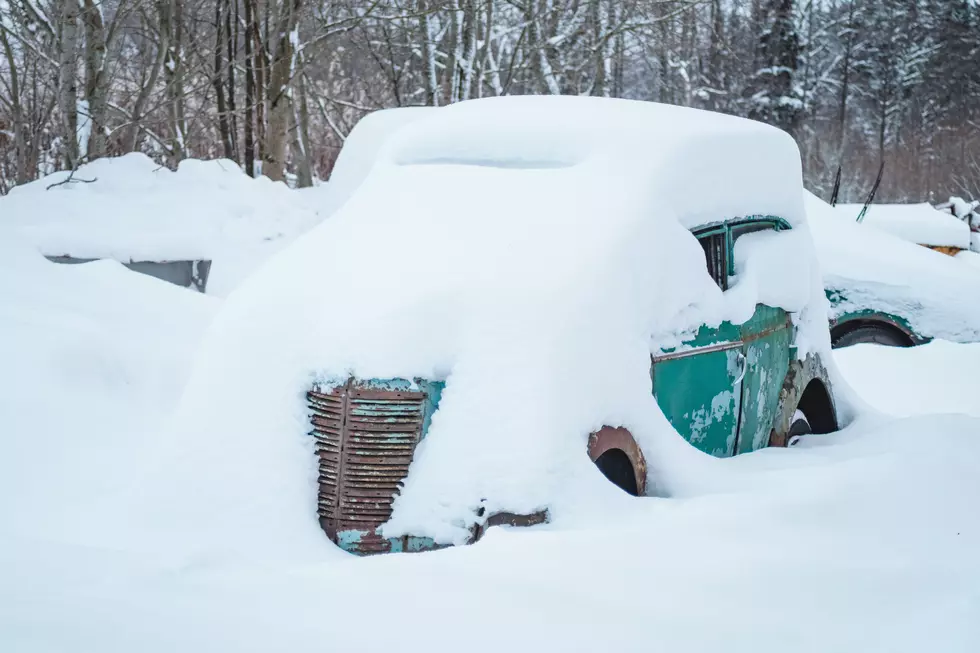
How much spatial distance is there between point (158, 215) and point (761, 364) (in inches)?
243

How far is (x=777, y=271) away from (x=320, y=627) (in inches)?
125

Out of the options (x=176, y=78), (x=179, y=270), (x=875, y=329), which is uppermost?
(x=176, y=78)

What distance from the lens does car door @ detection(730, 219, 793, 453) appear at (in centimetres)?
428

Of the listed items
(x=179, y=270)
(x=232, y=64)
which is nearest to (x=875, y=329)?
(x=179, y=270)

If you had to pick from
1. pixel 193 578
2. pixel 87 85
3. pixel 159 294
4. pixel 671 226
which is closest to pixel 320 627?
pixel 193 578

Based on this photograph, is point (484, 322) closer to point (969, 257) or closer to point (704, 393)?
point (704, 393)

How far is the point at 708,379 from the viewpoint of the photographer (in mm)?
3965

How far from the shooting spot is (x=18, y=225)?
24.7ft

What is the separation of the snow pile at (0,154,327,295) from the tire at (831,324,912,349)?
18.5 ft

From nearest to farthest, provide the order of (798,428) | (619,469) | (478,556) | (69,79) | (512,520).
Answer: (478,556) → (512,520) → (619,469) → (798,428) → (69,79)

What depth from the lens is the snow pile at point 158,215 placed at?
775 cm

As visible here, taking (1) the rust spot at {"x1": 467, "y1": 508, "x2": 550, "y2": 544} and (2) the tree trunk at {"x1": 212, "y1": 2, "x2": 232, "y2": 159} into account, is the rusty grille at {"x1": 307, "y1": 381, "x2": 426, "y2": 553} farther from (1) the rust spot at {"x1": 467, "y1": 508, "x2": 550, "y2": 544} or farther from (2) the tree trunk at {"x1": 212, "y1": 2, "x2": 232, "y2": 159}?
(2) the tree trunk at {"x1": 212, "y1": 2, "x2": 232, "y2": 159}

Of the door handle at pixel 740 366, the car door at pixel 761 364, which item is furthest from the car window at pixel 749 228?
the door handle at pixel 740 366

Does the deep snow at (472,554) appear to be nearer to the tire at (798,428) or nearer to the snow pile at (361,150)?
the tire at (798,428)
